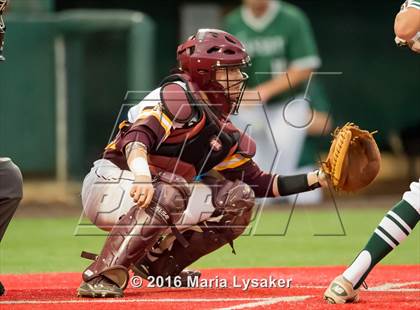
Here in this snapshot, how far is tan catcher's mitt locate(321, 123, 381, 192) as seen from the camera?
223 inches

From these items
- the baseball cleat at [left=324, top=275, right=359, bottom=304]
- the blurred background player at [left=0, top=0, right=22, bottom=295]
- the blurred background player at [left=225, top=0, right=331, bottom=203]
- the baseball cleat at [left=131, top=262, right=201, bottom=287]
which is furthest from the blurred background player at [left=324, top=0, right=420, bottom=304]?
the blurred background player at [left=225, top=0, right=331, bottom=203]

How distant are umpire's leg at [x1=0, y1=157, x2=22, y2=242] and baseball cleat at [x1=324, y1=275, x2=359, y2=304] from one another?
1.63 metres

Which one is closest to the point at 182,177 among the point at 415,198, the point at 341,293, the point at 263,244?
the point at 341,293

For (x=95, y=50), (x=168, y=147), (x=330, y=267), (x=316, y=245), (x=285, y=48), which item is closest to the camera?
(x=168, y=147)

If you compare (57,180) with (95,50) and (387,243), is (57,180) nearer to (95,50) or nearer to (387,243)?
(95,50)

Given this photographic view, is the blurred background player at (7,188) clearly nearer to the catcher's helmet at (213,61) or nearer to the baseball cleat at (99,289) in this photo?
the baseball cleat at (99,289)

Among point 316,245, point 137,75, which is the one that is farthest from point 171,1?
point 316,245

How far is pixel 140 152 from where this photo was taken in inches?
212

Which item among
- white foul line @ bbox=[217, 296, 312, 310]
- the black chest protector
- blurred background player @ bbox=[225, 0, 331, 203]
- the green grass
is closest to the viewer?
white foul line @ bbox=[217, 296, 312, 310]

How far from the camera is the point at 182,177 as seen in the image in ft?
19.0

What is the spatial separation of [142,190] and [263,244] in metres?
3.65

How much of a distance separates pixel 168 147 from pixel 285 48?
6040 millimetres

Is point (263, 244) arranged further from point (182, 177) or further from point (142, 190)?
point (142, 190)

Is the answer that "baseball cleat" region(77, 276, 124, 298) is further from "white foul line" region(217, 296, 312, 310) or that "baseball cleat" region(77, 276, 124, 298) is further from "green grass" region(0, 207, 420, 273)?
"green grass" region(0, 207, 420, 273)
